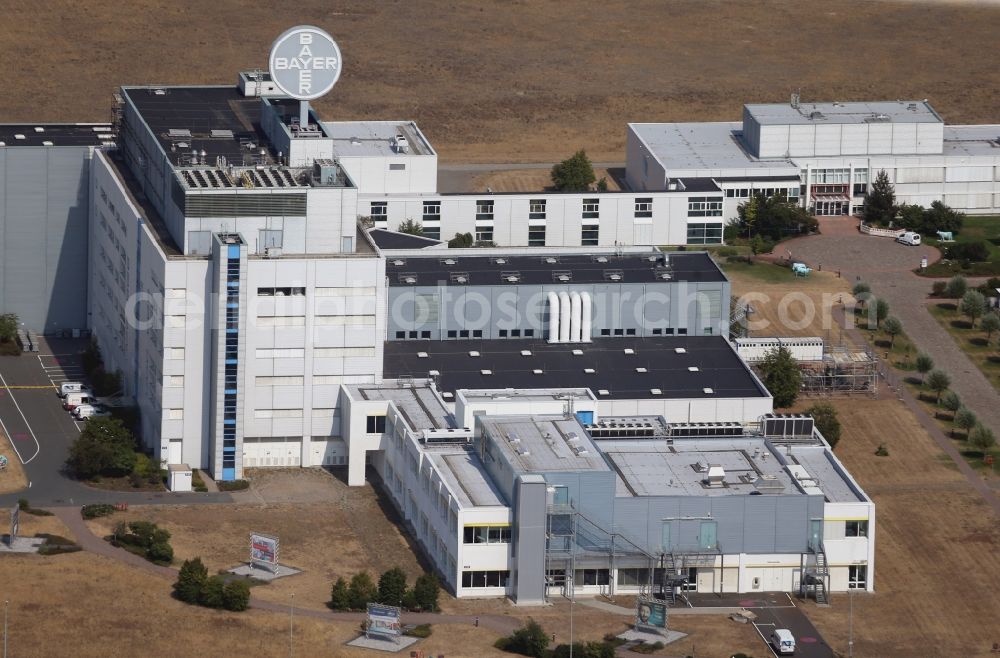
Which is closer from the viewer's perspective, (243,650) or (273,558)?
(243,650)

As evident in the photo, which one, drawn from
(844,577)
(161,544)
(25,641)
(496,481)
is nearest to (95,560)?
(161,544)

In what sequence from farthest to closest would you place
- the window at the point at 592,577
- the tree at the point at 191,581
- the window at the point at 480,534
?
the window at the point at 592,577
the window at the point at 480,534
the tree at the point at 191,581

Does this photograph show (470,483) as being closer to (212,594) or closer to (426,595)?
(426,595)

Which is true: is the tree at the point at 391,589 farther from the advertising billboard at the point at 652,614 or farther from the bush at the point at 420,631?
the advertising billboard at the point at 652,614

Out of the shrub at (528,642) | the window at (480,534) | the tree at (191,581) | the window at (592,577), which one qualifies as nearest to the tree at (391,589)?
the window at (480,534)

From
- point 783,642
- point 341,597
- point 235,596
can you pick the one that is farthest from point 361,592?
point 783,642

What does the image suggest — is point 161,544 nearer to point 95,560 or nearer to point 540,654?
point 95,560
